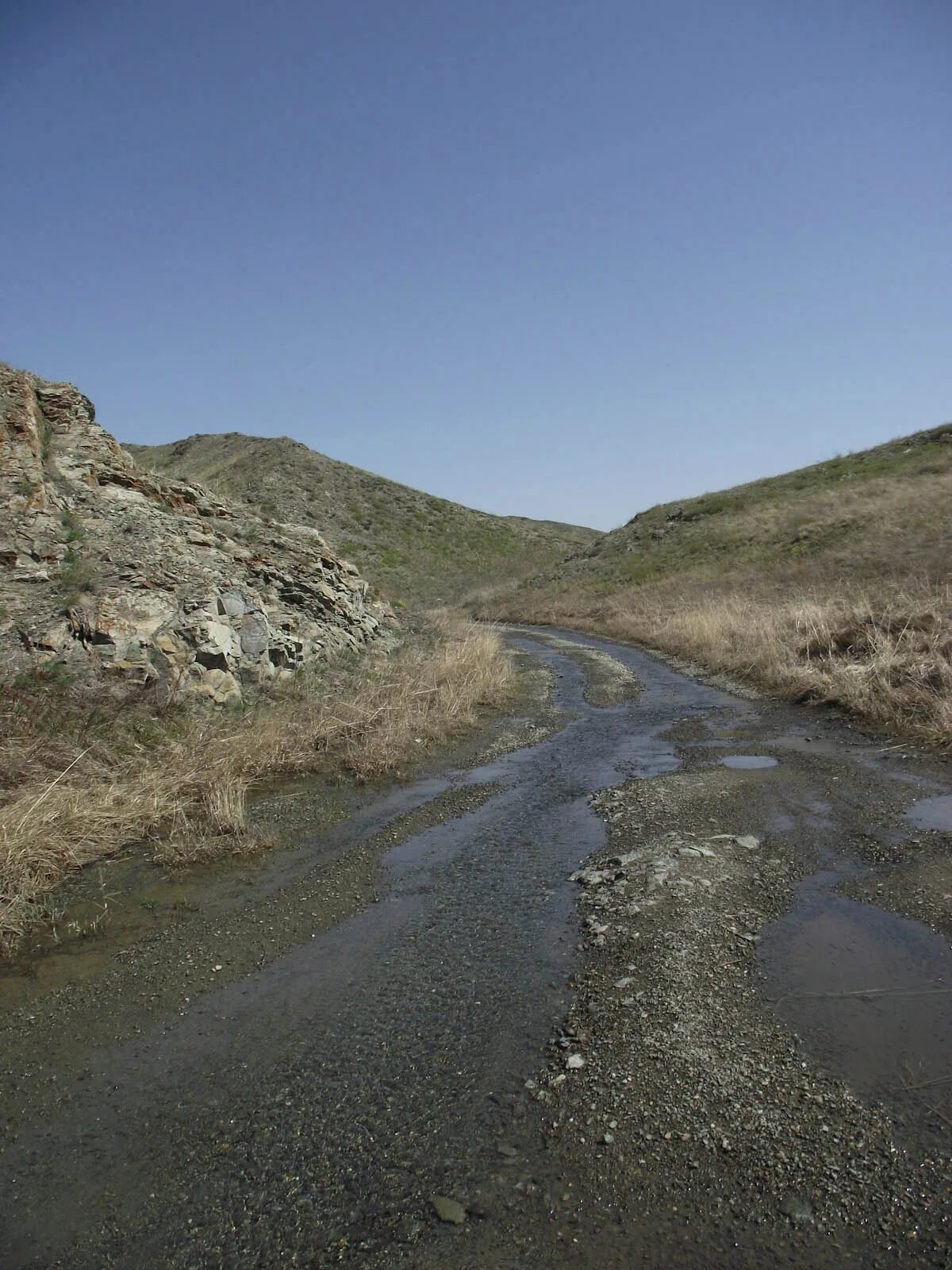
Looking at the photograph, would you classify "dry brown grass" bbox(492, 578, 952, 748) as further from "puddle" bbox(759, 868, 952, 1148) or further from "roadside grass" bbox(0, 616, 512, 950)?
"roadside grass" bbox(0, 616, 512, 950)

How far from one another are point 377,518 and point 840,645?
152ft

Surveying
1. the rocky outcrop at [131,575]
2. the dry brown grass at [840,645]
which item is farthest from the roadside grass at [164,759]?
the dry brown grass at [840,645]

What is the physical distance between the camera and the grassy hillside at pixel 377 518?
1980 inches

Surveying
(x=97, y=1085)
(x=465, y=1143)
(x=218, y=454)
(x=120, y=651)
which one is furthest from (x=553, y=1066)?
(x=218, y=454)

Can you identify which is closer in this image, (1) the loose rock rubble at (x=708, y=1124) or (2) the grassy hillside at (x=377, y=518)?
(1) the loose rock rubble at (x=708, y=1124)

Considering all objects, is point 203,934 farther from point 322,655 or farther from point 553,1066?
point 322,655

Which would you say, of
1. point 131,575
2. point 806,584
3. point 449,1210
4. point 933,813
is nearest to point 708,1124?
point 449,1210

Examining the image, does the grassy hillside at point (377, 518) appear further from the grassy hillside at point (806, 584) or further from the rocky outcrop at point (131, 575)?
the rocky outcrop at point (131, 575)

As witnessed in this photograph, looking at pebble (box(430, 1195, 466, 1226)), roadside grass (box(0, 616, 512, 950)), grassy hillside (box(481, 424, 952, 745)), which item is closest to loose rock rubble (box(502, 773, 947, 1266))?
pebble (box(430, 1195, 466, 1226))

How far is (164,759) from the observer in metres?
9.12

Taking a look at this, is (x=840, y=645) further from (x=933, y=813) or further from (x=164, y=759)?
(x=164, y=759)

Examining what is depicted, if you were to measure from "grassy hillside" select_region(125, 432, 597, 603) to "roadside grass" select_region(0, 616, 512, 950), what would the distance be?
1294 inches

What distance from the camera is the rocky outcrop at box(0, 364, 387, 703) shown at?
1067cm

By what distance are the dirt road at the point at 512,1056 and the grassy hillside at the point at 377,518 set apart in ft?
129
